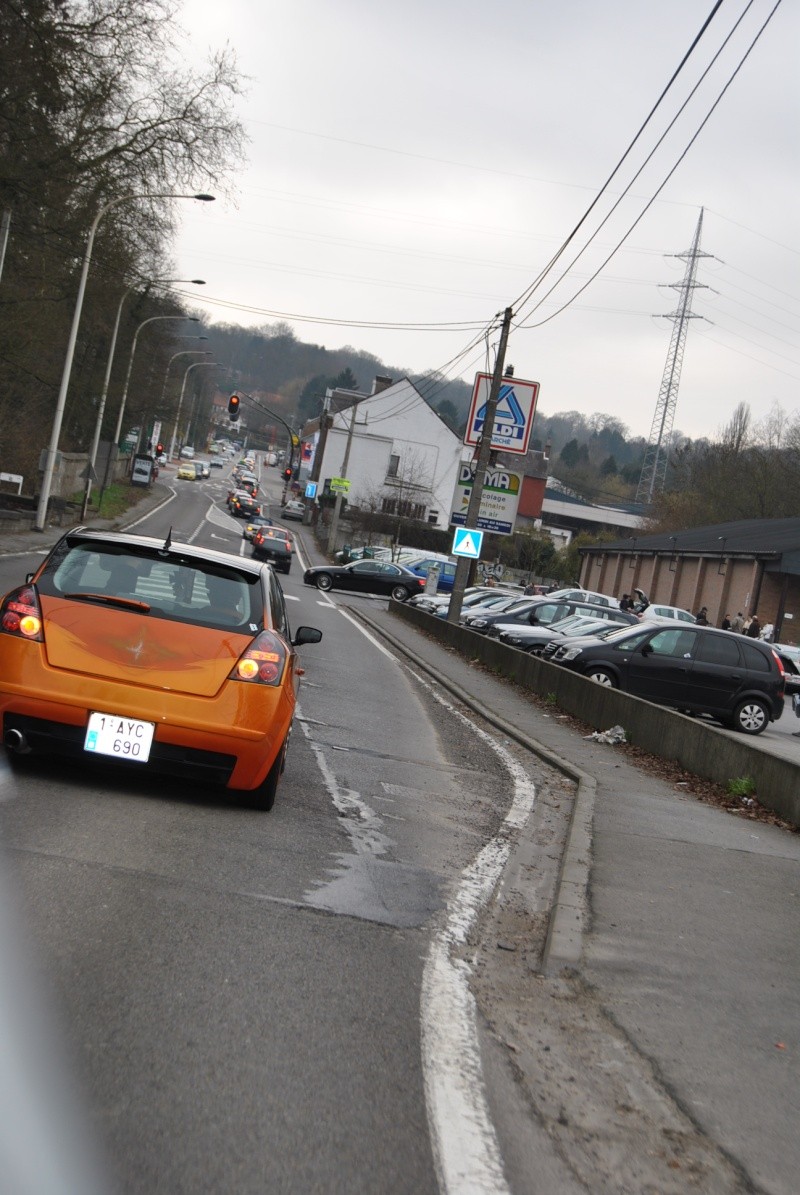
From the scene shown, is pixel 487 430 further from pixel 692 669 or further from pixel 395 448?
pixel 395 448

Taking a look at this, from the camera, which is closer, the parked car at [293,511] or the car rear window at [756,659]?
the car rear window at [756,659]

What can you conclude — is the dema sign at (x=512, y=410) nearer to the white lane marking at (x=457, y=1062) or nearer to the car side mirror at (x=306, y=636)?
the car side mirror at (x=306, y=636)

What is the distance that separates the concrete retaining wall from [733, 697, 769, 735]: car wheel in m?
3.71

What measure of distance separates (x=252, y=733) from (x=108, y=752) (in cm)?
79

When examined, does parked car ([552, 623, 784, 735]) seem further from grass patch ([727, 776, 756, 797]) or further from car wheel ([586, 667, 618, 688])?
grass patch ([727, 776, 756, 797])

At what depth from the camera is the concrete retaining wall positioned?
11.6 m

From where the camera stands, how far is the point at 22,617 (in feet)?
24.0

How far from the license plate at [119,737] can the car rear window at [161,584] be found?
0.70m

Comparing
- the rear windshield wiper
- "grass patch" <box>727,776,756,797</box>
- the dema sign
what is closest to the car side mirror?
the rear windshield wiper

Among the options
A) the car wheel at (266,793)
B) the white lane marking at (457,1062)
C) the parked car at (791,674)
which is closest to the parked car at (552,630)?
the parked car at (791,674)

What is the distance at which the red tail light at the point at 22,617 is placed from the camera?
7227 millimetres

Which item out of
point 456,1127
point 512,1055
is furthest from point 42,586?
point 456,1127

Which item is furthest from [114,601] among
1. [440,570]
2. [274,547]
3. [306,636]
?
[440,570]

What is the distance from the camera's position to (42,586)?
297 inches
